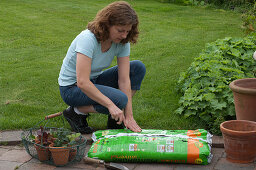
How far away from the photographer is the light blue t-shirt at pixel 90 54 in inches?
132

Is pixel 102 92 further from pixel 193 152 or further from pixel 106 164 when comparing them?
pixel 193 152

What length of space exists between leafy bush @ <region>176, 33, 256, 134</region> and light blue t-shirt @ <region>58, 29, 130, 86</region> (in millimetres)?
975

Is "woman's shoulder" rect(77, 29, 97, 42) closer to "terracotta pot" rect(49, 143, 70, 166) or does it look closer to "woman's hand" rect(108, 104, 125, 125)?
"woman's hand" rect(108, 104, 125, 125)

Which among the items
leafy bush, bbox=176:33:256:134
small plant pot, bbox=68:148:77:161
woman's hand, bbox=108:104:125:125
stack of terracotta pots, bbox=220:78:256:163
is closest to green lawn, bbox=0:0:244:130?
leafy bush, bbox=176:33:256:134

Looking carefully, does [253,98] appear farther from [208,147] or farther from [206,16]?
[206,16]

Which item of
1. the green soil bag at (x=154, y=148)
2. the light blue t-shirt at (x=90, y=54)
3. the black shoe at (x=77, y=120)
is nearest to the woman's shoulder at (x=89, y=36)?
the light blue t-shirt at (x=90, y=54)

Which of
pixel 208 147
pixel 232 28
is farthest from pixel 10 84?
pixel 232 28

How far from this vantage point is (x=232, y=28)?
8914 mm

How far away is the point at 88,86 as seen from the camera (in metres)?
3.30

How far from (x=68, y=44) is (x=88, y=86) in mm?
4503

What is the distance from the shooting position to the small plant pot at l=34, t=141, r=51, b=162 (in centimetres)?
310

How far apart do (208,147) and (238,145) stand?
0.78 ft

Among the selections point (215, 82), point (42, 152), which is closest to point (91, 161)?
point (42, 152)

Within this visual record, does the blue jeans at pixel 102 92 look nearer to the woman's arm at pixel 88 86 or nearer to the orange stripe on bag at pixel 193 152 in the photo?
the woman's arm at pixel 88 86
